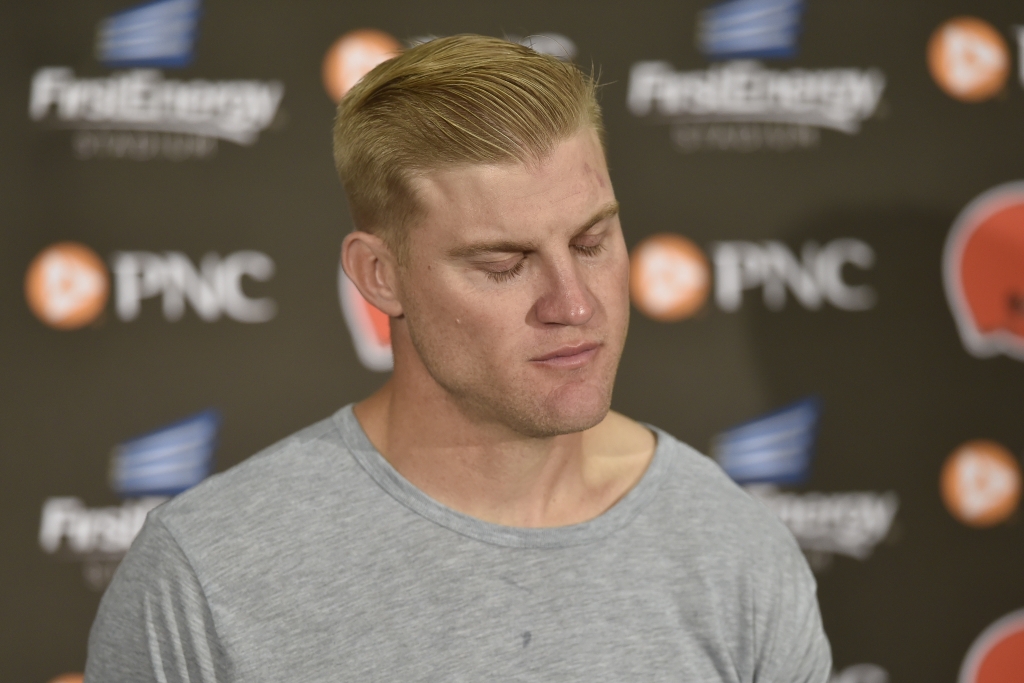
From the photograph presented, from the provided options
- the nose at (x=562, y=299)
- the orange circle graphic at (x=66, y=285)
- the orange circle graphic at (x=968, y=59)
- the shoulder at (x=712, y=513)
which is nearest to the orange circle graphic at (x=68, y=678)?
the orange circle graphic at (x=66, y=285)

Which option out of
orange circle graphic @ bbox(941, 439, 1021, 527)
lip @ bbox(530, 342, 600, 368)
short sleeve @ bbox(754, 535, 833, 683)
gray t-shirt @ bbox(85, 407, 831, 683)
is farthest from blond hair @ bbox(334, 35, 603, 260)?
orange circle graphic @ bbox(941, 439, 1021, 527)

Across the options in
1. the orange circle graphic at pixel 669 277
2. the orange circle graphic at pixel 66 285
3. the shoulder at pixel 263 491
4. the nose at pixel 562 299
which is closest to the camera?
the nose at pixel 562 299

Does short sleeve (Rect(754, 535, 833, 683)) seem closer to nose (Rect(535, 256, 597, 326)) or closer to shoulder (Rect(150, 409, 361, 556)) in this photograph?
nose (Rect(535, 256, 597, 326))

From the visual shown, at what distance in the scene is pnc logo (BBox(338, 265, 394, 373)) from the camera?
7.20 feet

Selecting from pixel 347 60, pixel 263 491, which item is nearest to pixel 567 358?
pixel 263 491

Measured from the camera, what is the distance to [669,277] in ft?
7.43

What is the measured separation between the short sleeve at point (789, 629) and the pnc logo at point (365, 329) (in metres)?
1.09

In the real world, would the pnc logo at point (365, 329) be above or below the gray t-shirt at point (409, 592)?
above

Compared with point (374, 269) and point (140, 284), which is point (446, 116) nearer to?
point (374, 269)

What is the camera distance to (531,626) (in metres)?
1.23

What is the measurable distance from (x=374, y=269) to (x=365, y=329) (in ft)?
3.03

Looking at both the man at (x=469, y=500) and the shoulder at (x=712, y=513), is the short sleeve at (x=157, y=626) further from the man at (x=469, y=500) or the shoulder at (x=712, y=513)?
the shoulder at (x=712, y=513)

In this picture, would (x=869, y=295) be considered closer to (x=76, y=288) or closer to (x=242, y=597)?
(x=242, y=597)

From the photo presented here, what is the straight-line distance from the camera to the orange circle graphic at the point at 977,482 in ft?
7.59
